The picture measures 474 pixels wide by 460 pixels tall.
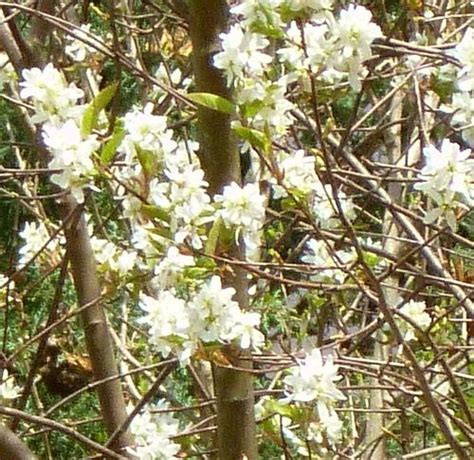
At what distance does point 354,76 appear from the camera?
2.99ft

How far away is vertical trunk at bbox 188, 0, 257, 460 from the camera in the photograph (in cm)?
102

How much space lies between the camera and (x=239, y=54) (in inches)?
36.4

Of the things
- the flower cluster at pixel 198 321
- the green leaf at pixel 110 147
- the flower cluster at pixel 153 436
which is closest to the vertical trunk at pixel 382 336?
the flower cluster at pixel 153 436

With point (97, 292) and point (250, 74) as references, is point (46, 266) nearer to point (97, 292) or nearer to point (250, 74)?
point (97, 292)

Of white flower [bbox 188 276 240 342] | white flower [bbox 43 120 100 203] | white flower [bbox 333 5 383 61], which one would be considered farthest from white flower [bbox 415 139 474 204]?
white flower [bbox 43 120 100 203]

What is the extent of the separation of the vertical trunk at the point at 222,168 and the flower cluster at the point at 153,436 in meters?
0.09

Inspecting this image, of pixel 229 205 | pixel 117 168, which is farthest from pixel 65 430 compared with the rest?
pixel 229 205

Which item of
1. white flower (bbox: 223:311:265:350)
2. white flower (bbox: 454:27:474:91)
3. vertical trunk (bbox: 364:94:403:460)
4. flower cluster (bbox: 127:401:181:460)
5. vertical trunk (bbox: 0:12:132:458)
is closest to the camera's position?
white flower (bbox: 454:27:474:91)

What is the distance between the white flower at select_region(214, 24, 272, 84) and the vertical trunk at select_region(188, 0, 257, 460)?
9 cm

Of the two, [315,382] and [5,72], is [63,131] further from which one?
[5,72]

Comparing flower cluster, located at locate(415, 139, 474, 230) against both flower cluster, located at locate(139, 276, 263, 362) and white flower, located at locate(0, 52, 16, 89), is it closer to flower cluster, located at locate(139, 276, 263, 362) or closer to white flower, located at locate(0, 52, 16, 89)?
flower cluster, located at locate(139, 276, 263, 362)

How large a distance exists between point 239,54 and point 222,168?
0.18 m

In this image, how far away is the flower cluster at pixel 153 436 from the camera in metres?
1.22

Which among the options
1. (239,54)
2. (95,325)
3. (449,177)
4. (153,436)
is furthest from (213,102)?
(95,325)
